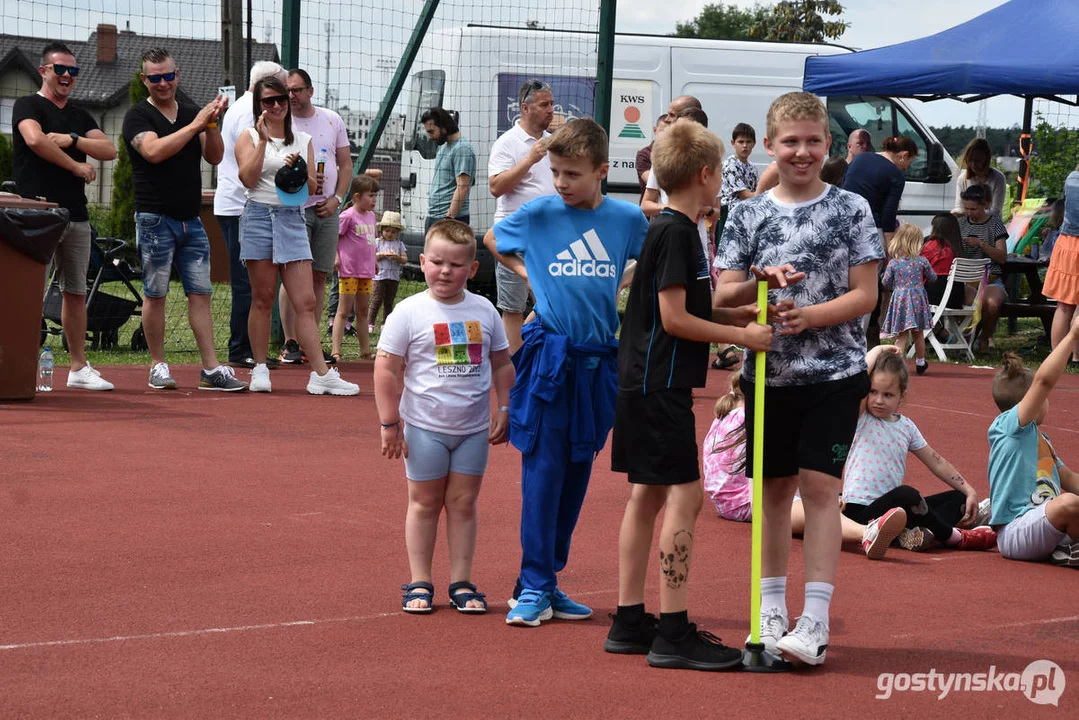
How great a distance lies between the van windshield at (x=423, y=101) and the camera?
17.4 m

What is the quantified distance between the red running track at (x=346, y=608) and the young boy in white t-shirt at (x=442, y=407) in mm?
249

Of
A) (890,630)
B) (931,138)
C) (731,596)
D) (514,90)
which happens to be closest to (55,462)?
(731,596)

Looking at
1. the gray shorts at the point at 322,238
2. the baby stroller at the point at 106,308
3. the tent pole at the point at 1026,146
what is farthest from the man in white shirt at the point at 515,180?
the tent pole at the point at 1026,146

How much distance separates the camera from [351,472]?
749 cm

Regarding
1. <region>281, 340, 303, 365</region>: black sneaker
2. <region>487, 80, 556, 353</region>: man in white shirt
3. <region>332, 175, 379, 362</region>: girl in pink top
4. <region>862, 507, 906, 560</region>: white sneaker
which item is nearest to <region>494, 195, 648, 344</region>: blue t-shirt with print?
<region>862, 507, 906, 560</region>: white sneaker

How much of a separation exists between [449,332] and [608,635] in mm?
1213

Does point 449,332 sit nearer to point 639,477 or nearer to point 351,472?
point 639,477

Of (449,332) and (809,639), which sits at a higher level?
(449,332)

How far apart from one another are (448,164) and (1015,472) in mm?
7716

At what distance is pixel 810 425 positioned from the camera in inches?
177

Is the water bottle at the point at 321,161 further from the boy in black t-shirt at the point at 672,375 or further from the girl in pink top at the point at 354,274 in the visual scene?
the boy in black t-shirt at the point at 672,375

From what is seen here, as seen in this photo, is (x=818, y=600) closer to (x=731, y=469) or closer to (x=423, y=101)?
(x=731, y=469)

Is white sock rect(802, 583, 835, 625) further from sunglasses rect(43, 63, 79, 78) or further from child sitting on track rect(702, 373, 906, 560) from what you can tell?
sunglasses rect(43, 63, 79, 78)

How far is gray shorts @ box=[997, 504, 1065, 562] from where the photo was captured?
5.93m
